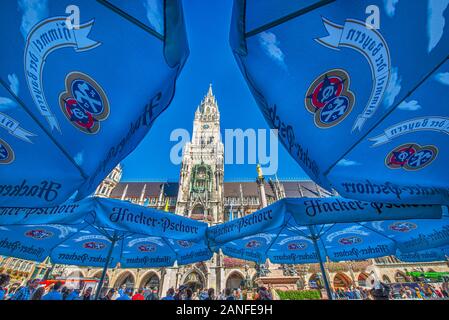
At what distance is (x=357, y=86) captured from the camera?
2406mm

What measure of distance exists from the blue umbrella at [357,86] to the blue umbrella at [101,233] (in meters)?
3.65

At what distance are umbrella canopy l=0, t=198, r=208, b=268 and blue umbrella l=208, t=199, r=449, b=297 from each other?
125 centimetres

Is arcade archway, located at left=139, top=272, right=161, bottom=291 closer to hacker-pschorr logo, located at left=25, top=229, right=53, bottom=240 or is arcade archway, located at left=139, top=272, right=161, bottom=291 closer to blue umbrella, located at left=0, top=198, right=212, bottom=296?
blue umbrella, located at left=0, top=198, right=212, bottom=296

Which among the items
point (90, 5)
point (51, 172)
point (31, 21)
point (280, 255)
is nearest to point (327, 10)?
point (90, 5)

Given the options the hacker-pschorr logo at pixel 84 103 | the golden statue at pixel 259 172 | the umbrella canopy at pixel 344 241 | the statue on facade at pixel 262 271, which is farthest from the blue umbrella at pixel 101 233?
the golden statue at pixel 259 172

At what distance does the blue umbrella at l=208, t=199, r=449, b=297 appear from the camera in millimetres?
4435

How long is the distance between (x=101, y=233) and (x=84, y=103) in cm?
531

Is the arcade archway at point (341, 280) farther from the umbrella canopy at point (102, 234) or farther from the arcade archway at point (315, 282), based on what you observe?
the umbrella canopy at point (102, 234)

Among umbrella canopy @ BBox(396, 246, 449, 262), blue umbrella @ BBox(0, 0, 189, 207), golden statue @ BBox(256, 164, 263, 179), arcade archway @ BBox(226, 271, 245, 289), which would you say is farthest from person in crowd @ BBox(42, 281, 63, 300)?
golden statue @ BBox(256, 164, 263, 179)

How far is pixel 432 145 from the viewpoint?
307 centimetres

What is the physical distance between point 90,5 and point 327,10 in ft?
7.95

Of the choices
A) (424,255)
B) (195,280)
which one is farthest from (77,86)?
(195,280)

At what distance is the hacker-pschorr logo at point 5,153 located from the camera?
2498mm
